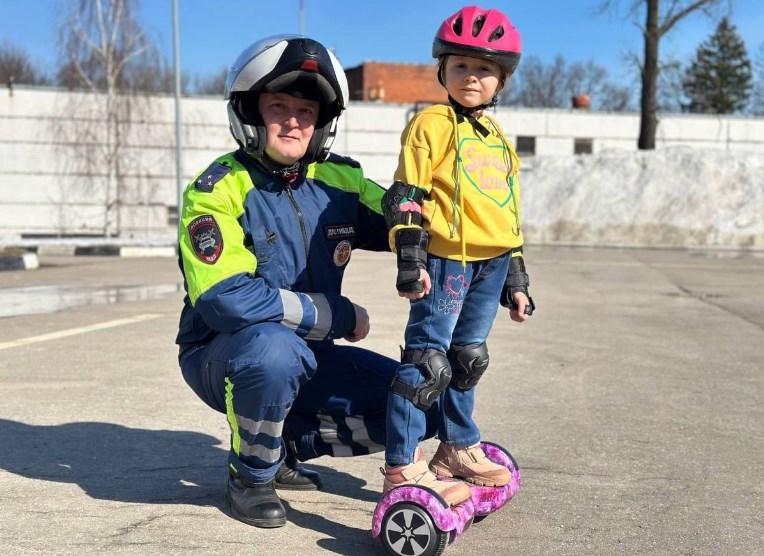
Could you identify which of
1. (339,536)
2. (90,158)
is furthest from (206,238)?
(90,158)

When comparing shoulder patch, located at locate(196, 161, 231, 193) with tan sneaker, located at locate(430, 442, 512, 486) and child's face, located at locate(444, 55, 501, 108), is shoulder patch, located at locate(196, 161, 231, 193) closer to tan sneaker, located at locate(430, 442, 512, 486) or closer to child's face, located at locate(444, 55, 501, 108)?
child's face, located at locate(444, 55, 501, 108)

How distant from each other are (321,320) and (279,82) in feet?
2.81

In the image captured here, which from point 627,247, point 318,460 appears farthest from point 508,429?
point 627,247

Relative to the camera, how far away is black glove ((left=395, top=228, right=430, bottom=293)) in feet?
9.45

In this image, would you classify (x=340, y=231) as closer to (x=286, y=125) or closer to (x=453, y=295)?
(x=286, y=125)

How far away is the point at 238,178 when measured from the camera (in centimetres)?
314

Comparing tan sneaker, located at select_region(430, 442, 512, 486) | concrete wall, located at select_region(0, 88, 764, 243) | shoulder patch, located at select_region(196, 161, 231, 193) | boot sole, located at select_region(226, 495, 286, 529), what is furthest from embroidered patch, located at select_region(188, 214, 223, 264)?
concrete wall, located at select_region(0, 88, 764, 243)

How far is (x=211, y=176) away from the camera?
311cm

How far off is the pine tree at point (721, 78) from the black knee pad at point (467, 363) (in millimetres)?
69341

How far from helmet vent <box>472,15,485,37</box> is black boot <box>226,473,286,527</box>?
174cm

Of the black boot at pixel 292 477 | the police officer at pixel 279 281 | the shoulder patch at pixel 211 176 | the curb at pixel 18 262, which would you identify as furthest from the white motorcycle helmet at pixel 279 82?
the curb at pixel 18 262

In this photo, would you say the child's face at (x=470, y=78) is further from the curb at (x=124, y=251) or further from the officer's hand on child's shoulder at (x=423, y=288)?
the curb at (x=124, y=251)

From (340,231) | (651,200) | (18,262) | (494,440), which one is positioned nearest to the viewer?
(340,231)

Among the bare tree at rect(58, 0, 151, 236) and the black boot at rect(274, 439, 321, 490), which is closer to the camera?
the black boot at rect(274, 439, 321, 490)
